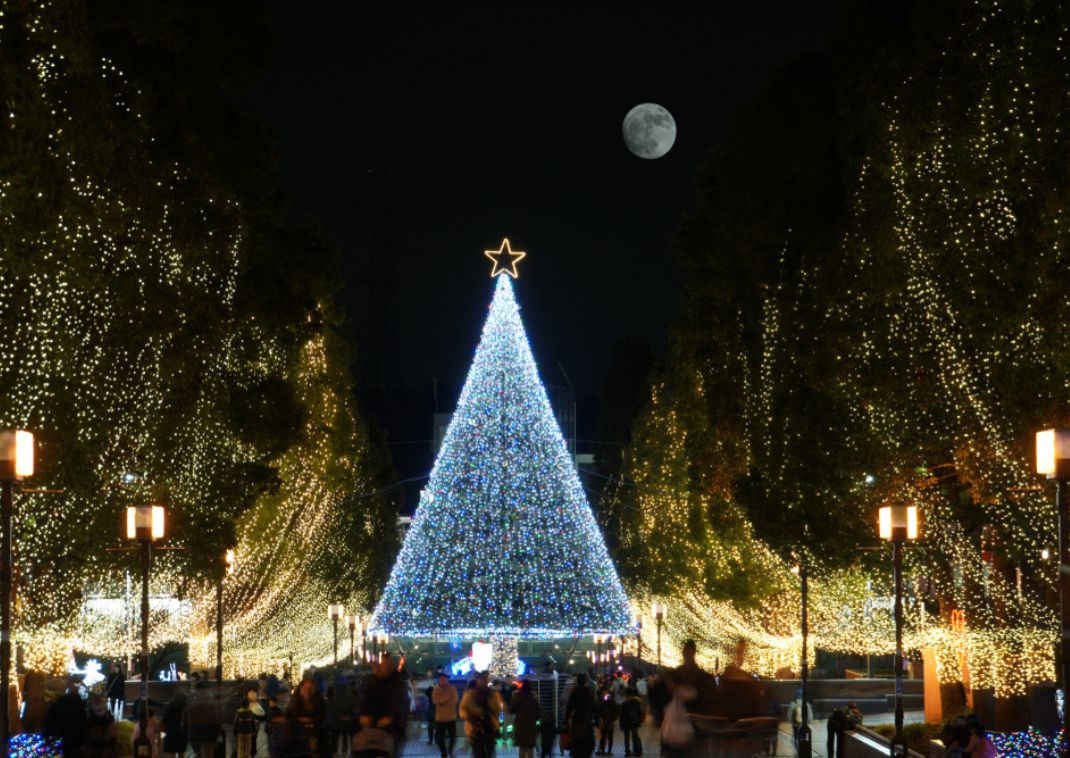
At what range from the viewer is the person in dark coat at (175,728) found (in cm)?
2523

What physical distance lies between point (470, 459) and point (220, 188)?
25.7 meters

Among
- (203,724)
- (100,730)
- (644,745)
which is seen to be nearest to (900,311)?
(203,724)

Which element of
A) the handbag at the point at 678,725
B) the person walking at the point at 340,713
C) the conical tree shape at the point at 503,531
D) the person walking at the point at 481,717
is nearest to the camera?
the handbag at the point at 678,725

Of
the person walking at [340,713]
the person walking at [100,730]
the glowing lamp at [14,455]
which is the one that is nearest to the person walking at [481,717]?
the person walking at [100,730]

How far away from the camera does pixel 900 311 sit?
2483cm

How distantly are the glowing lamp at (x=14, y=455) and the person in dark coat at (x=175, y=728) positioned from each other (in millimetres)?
10165

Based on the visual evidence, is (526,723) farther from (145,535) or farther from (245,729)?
(145,535)

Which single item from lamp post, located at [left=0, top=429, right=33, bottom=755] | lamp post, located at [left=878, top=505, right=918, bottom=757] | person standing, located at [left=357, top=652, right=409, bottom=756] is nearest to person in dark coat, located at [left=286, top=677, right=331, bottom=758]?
person standing, located at [left=357, top=652, right=409, bottom=756]

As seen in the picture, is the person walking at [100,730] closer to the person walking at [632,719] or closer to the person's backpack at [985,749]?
the person walking at [632,719]

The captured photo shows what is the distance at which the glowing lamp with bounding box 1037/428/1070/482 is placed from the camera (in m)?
15.1

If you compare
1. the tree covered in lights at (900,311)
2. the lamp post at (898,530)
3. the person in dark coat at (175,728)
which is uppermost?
the tree covered in lights at (900,311)

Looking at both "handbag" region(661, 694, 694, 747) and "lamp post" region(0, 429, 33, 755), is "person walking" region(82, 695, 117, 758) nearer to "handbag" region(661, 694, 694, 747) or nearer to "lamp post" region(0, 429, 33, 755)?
"lamp post" region(0, 429, 33, 755)

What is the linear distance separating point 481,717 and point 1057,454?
11.6 meters

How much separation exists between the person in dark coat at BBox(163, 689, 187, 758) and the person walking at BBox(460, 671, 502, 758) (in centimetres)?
423
